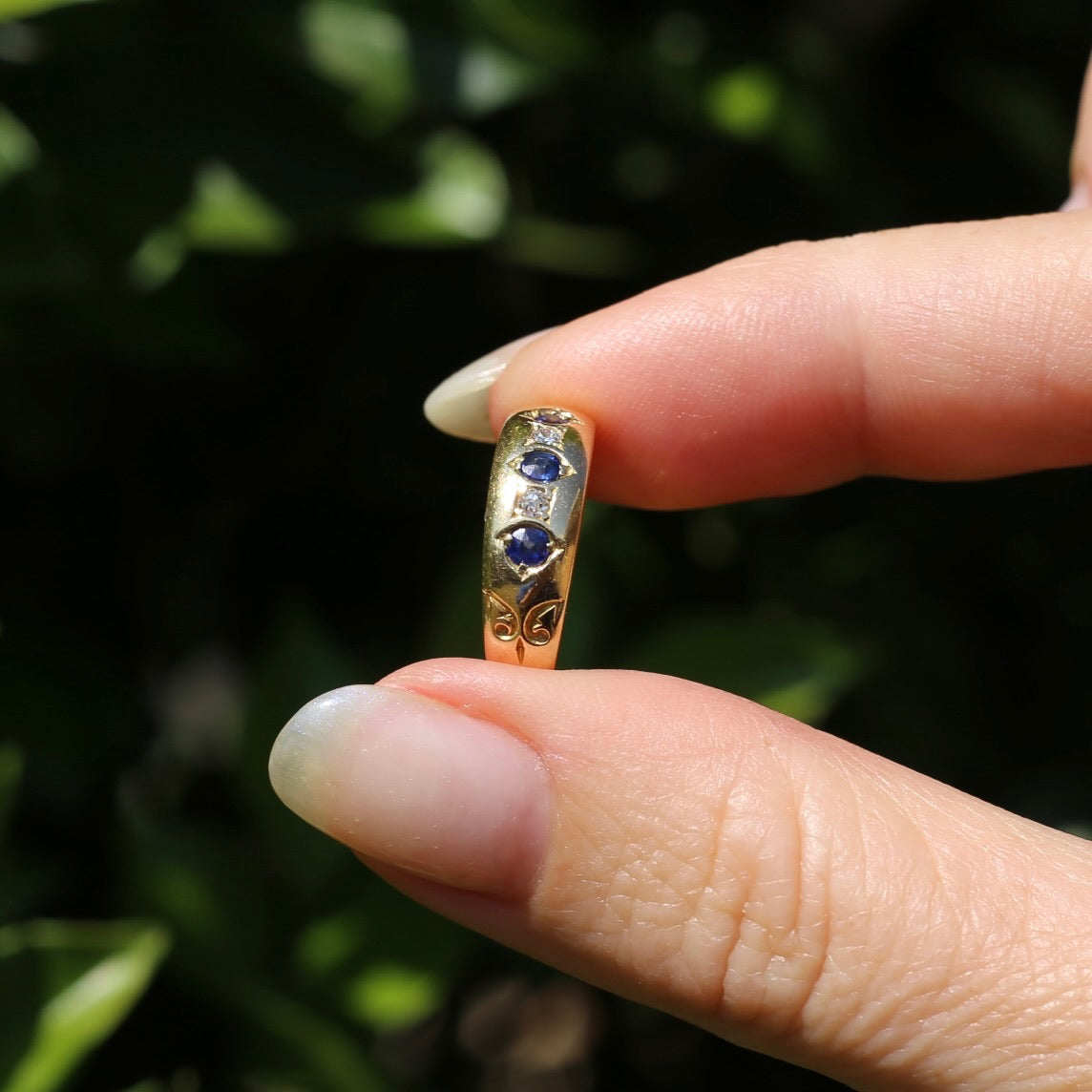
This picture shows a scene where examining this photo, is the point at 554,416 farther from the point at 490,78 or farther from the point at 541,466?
the point at 490,78

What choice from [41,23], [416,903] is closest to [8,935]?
[416,903]

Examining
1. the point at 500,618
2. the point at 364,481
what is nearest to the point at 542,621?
the point at 500,618

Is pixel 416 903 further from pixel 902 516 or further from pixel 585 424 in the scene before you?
pixel 902 516

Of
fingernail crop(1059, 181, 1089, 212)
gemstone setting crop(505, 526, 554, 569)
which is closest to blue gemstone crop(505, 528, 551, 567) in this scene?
gemstone setting crop(505, 526, 554, 569)

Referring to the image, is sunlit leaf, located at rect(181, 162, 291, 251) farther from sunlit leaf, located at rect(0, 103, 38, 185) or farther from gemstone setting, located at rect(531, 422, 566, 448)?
gemstone setting, located at rect(531, 422, 566, 448)

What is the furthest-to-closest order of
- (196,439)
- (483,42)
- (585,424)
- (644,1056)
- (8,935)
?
(644,1056), (196,439), (483,42), (585,424), (8,935)

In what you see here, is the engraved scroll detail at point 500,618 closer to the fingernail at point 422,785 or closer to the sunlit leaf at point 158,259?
the fingernail at point 422,785
